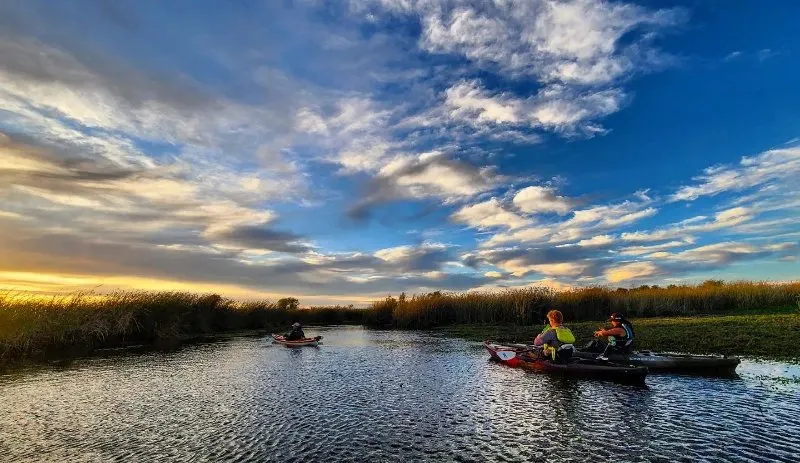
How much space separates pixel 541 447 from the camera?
9.81m

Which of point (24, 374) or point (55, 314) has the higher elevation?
point (55, 314)

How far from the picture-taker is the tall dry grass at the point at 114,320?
81.3 feet

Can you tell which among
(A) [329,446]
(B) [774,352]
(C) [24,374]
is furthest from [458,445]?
(C) [24,374]

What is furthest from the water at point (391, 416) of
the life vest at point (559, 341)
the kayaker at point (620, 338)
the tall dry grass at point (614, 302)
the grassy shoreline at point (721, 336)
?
the tall dry grass at point (614, 302)

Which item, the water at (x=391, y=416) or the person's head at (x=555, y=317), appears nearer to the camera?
the water at (x=391, y=416)

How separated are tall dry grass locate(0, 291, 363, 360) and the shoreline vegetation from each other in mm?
62

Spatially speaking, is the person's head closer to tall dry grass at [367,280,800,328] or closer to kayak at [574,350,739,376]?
kayak at [574,350,739,376]

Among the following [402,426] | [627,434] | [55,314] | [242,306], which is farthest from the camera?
[242,306]

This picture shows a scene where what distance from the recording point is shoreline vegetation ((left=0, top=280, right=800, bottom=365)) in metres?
23.7

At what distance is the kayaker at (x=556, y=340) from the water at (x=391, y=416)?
1.21 metres

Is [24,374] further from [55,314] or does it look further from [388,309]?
[388,309]

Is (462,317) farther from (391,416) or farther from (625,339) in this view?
(391,416)

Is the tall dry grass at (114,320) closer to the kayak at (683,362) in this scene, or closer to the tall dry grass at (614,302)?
the tall dry grass at (614,302)

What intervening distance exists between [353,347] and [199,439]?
18900 millimetres
